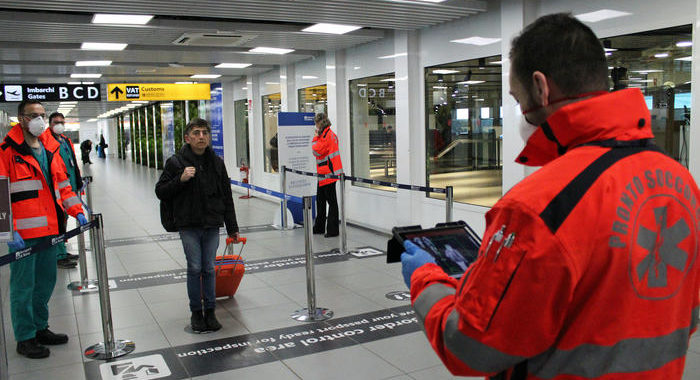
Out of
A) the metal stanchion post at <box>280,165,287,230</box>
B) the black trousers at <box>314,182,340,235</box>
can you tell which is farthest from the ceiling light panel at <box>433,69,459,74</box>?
the metal stanchion post at <box>280,165,287,230</box>

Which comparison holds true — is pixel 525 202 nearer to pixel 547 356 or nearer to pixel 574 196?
pixel 574 196

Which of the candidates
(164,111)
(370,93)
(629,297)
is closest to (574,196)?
(629,297)

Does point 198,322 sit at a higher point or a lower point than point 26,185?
A: lower

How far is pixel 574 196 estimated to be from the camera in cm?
110

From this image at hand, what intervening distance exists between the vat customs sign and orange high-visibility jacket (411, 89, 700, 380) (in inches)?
524

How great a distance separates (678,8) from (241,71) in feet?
34.1

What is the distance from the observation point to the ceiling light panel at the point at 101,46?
951 centimetres

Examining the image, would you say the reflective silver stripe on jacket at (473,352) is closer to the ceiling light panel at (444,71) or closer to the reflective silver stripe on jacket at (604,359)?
the reflective silver stripe on jacket at (604,359)

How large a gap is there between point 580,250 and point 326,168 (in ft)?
27.8

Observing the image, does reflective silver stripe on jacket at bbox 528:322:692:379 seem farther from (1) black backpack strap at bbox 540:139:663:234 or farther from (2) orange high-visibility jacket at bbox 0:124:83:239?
(2) orange high-visibility jacket at bbox 0:124:83:239

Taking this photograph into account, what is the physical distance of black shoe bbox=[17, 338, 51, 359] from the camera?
445cm

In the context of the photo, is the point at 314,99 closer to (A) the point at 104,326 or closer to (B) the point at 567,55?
(A) the point at 104,326

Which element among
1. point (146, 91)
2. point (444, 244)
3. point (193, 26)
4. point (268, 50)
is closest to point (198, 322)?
point (444, 244)

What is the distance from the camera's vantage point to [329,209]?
9312 millimetres
